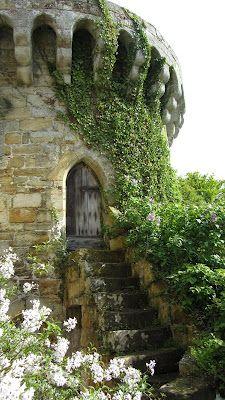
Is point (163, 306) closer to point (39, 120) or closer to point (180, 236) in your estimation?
point (180, 236)

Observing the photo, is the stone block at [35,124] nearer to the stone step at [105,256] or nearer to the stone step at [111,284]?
the stone step at [105,256]

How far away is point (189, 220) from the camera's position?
523cm

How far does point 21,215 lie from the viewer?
6414 millimetres

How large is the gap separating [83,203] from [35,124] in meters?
1.48

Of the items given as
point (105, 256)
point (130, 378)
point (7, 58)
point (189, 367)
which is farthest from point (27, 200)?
point (130, 378)

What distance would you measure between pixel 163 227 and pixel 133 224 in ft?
2.33

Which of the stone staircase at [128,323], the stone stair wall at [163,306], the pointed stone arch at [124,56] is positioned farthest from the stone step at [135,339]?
the pointed stone arch at [124,56]

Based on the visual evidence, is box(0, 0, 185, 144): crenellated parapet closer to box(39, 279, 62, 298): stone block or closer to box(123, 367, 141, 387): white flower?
box(39, 279, 62, 298): stone block

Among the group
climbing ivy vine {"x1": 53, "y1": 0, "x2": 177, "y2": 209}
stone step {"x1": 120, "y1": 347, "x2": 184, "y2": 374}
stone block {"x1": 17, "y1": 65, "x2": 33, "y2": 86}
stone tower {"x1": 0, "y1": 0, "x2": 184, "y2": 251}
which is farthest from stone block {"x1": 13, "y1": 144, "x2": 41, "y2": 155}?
stone step {"x1": 120, "y1": 347, "x2": 184, "y2": 374}

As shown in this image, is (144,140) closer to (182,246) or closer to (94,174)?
(94,174)

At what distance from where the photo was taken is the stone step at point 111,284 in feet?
17.7

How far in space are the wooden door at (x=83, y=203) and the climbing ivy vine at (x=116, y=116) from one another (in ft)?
1.56

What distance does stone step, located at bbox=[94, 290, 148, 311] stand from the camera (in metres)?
5.13

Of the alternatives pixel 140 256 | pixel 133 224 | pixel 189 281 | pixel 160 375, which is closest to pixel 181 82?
pixel 133 224
